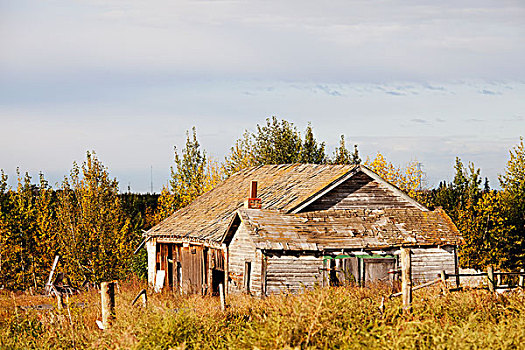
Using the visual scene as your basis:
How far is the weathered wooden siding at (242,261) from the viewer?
23609mm

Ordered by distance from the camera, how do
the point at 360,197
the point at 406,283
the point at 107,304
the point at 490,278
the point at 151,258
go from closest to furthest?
1. the point at 107,304
2. the point at 406,283
3. the point at 490,278
4. the point at 360,197
5. the point at 151,258

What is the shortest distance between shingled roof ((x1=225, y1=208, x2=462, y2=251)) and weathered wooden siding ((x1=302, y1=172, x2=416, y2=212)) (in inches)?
10.0

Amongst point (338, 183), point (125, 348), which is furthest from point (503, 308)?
point (338, 183)

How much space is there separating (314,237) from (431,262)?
5114mm

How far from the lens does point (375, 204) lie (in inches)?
1049

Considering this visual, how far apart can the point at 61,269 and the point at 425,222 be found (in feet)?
55.9

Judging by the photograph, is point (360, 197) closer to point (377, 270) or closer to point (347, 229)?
point (347, 229)

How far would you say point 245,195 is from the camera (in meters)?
30.8

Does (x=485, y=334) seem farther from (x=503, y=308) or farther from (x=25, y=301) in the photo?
(x=25, y=301)

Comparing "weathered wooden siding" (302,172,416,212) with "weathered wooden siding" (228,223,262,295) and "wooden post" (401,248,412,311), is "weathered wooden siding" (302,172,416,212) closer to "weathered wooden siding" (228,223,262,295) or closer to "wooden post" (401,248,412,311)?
"weathered wooden siding" (228,223,262,295)

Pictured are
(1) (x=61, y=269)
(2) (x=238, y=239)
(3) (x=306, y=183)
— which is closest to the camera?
(2) (x=238, y=239)

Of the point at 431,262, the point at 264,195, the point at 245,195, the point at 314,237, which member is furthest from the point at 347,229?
the point at 245,195

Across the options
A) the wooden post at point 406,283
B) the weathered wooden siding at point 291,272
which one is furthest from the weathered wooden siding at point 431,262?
the wooden post at point 406,283

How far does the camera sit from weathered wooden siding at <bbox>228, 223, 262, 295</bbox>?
23.6m
